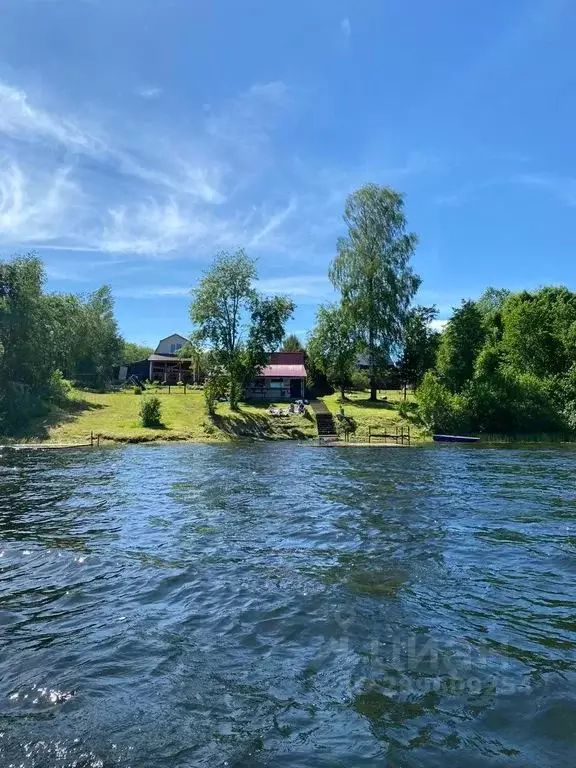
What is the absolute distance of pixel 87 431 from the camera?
Answer: 45.4 m

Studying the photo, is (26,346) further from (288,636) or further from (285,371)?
(288,636)

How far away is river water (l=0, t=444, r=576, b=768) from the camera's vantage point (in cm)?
561

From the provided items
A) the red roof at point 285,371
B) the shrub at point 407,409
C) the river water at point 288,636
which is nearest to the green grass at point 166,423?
the shrub at point 407,409

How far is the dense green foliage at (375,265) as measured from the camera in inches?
2489

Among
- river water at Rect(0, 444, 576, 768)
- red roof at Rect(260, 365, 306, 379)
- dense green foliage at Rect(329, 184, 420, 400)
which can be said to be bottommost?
river water at Rect(0, 444, 576, 768)

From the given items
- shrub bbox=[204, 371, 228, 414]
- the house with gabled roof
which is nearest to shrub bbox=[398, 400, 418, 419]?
shrub bbox=[204, 371, 228, 414]

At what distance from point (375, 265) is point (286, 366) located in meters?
19.4

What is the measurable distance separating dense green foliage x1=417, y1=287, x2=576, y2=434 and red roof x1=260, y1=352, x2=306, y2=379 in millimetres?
18539

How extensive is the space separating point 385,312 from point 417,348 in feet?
27.5

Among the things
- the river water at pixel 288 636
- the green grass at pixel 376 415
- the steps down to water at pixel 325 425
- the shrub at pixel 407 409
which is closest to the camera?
the river water at pixel 288 636

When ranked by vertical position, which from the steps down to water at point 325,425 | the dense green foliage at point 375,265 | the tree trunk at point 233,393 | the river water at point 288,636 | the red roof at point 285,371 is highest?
the dense green foliage at point 375,265

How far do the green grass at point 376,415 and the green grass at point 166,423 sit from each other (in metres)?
4.60

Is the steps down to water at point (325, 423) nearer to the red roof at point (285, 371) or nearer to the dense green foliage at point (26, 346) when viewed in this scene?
the red roof at point (285, 371)

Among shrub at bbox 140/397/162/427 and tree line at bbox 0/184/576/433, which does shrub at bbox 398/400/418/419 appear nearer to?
tree line at bbox 0/184/576/433
